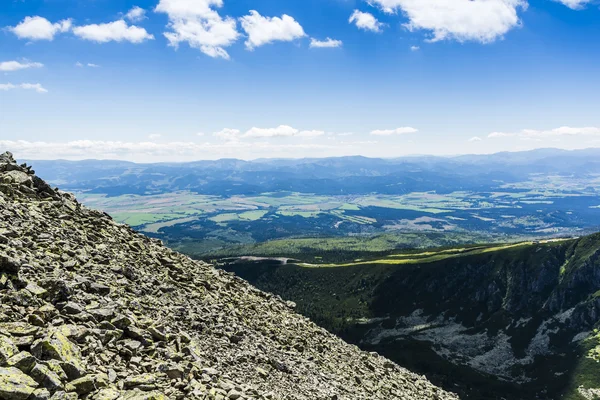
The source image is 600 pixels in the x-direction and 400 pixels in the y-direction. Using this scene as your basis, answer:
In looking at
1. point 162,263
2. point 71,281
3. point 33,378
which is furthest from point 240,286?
point 33,378

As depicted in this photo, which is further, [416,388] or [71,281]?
[416,388]

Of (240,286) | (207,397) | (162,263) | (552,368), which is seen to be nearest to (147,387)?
(207,397)

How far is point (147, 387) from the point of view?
23703 millimetres

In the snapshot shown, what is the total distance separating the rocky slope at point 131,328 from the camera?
2266 cm

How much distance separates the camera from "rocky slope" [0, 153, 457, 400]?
22.7 metres

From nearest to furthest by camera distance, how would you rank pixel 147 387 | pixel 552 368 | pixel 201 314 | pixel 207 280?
pixel 147 387, pixel 201 314, pixel 207 280, pixel 552 368

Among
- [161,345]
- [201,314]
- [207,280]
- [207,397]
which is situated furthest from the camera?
[207,280]

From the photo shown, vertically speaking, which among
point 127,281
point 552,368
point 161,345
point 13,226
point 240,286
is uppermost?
point 13,226

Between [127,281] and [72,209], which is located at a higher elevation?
Answer: [72,209]

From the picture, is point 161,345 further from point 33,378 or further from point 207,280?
point 207,280

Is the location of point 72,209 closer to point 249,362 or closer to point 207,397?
point 249,362

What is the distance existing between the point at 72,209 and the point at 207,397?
3671 centimetres

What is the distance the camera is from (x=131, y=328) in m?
29.6

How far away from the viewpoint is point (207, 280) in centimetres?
5800
